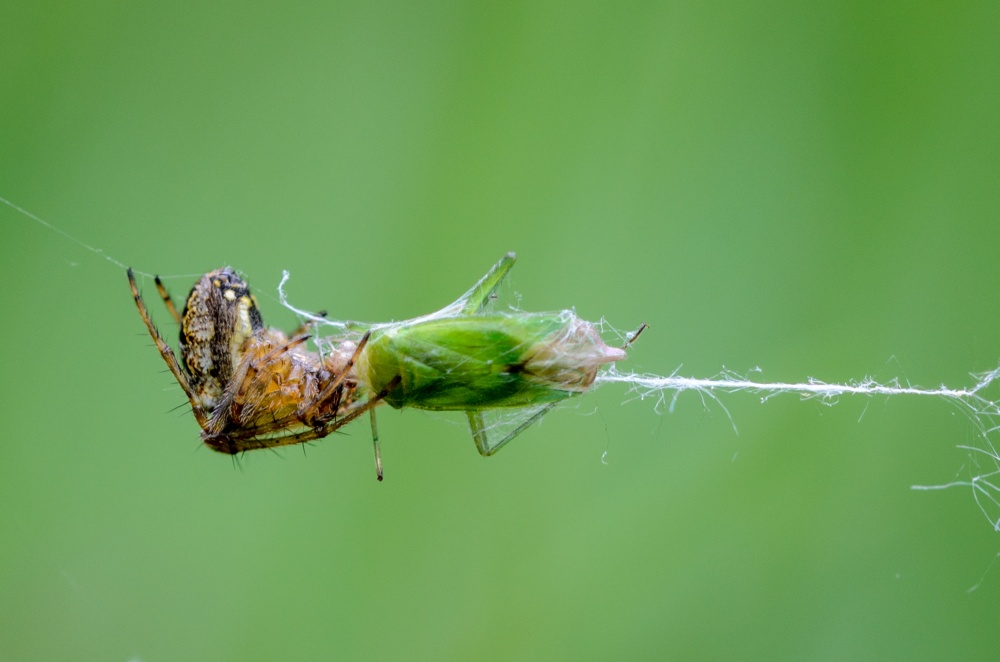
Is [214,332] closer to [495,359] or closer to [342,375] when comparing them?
[342,375]

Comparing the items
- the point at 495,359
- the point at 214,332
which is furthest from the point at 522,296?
the point at 495,359

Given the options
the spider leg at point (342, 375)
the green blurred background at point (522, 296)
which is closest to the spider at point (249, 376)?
the spider leg at point (342, 375)

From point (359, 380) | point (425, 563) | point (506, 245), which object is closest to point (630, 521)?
point (425, 563)

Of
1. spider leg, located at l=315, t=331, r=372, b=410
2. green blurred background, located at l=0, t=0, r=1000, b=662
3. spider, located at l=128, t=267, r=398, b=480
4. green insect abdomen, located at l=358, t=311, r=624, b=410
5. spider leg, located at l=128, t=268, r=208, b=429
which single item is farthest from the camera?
green blurred background, located at l=0, t=0, r=1000, b=662

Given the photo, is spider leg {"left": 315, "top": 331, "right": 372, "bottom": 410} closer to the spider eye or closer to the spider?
the spider

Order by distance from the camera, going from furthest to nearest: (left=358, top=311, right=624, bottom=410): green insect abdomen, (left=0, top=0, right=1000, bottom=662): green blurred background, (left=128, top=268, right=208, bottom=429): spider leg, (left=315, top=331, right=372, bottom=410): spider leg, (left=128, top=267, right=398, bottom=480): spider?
(left=0, top=0, right=1000, bottom=662): green blurred background < (left=128, top=268, right=208, bottom=429): spider leg < (left=128, top=267, right=398, bottom=480): spider < (left=315, top=331, right=372, bottom=410): spider leg < (left=358, top=311, right=624, bottom=410): green insect abdomen

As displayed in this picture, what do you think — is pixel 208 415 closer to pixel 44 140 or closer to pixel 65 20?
pixel 44 140

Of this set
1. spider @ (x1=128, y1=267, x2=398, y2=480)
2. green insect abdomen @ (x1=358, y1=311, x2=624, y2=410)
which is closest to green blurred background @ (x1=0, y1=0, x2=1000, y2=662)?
spider @ (x1=128, y1=267, x2=398, y2=480)
